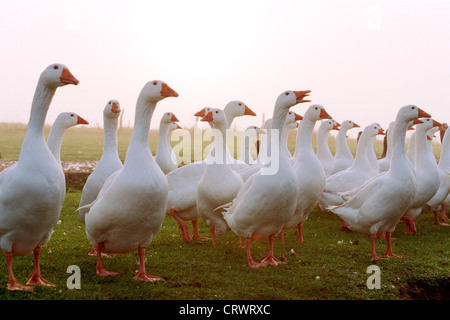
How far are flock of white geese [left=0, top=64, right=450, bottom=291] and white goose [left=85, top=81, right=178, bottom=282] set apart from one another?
0.01 meters

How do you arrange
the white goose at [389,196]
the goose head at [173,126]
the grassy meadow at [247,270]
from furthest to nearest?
the goose head at [173,126] → the white goose at [389,196] → the grassy meadow at [247,270]

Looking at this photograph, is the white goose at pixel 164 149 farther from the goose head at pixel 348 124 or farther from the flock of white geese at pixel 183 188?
the goose head at pixel 348 124

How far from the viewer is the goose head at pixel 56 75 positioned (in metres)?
5.71

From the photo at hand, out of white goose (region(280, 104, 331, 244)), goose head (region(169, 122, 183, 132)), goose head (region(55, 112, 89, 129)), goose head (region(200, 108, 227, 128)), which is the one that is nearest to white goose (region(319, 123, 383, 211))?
white goose (region(280, 104, 331, 244))

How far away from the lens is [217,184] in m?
7.96

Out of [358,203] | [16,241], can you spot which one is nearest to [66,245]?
[16,241]

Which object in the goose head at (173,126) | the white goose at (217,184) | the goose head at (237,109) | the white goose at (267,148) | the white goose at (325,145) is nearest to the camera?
the white goose at (217,184)

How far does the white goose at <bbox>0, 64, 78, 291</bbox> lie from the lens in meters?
5.31

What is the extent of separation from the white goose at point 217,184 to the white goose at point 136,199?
1.98 metres

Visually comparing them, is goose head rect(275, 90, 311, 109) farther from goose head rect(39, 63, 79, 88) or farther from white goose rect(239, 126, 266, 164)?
white goose rect(239, 126, 266, 164)

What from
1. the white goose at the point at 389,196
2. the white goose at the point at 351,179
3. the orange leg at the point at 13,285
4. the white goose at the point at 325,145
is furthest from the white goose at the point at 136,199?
the white goose at the point at 325,145
